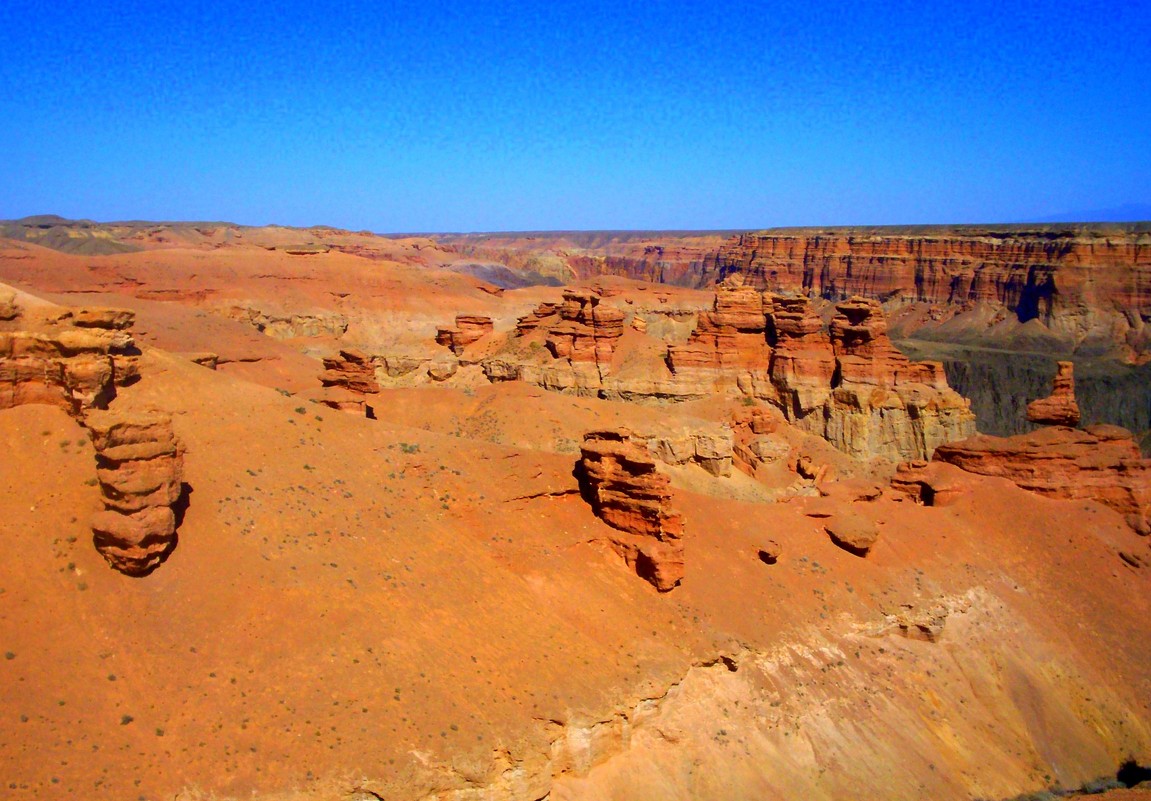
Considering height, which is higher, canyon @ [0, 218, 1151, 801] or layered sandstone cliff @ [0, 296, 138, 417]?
layered sandstone cliff @ [0, 296, 138, 417]

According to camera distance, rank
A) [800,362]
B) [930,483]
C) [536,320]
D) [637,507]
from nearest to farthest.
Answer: [637,507] → [930,483] → [800,362] → [536,320]

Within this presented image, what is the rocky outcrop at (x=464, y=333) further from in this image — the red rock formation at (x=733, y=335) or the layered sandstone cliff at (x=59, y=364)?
the layered sandstone cliff at (x=59, y=364)

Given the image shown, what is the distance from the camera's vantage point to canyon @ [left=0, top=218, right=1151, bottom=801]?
14.7 meters

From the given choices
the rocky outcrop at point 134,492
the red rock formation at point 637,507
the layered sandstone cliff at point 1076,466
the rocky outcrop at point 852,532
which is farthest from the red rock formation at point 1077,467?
the rocky outcrop at point 134,492

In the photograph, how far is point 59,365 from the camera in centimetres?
1873

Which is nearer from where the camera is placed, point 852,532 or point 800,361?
point 852,532

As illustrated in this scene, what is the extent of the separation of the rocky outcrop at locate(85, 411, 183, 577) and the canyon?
0.06 meters

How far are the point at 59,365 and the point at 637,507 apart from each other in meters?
14.5

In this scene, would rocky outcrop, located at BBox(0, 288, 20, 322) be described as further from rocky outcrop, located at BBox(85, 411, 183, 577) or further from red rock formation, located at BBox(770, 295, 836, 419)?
red rock formation, located at BBox(770, 295, 836, 419)

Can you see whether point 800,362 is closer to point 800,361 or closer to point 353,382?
point 800,361

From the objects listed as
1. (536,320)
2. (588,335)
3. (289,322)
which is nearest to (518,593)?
(588,335)

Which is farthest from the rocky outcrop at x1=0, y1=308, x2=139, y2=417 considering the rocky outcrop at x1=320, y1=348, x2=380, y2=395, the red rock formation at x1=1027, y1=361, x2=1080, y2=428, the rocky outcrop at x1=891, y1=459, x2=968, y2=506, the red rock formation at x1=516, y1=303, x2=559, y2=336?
the red rock formation at x1=1027, y1=361, x2=1080, y2=428

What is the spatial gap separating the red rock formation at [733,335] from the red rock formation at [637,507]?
26.0 meters

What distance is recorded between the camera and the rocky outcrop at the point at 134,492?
15.9 meters
